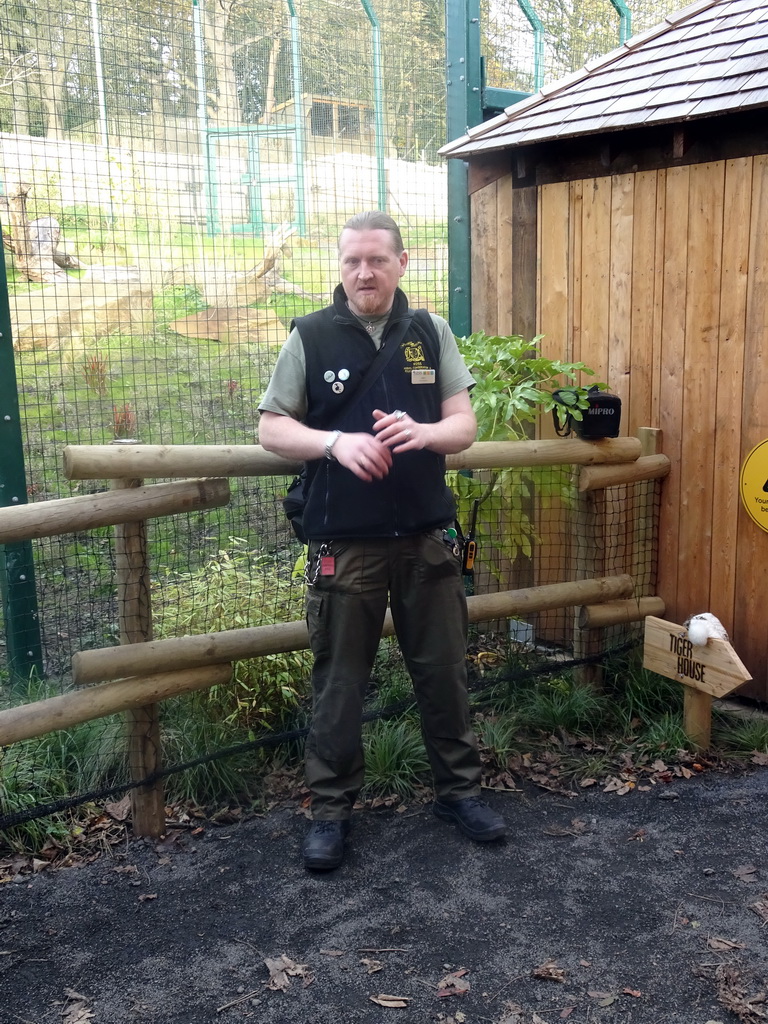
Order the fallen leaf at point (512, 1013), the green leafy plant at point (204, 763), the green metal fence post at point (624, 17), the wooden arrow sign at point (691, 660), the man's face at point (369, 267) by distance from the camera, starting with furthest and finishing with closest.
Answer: the green metal fence post at point (624, 17)
the wooden arrow sign at point (691, 660)
the green leafy plant at point (204, 763)
the man's face at point (369, 267)
the fallen leaf at point (512, 1013)

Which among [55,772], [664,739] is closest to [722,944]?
[664,739]

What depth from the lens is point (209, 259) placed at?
8.45 metres

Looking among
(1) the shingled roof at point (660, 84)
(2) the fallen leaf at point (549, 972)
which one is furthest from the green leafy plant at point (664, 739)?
(1) the shingled roof at point (660, 84)

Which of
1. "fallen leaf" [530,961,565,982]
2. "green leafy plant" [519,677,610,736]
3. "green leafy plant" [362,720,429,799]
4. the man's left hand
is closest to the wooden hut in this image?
"green leafy plant" [519,677,610,736]

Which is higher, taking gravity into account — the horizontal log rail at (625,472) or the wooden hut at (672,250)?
the wooden hut at (672,250)

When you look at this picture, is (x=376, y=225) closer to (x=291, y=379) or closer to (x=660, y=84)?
(x=291, y=379)

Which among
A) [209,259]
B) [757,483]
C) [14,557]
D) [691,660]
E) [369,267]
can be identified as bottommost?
[691,660]

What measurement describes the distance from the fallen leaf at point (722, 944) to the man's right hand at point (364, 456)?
1.75m

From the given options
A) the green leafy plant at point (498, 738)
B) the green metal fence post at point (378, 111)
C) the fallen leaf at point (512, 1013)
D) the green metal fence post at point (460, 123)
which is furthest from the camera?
the green metal fence post at point (378, 111)

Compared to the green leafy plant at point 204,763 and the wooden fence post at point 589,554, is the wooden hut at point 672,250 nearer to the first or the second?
the wooden fence post at point 589,554

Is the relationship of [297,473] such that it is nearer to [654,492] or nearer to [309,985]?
[309,985]

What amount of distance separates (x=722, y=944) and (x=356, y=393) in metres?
2.10

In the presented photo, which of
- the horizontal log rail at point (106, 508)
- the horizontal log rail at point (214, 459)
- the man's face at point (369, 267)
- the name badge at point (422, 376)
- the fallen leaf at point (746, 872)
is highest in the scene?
the man's face at point (369, 267)

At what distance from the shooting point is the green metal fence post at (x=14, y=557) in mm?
4070
